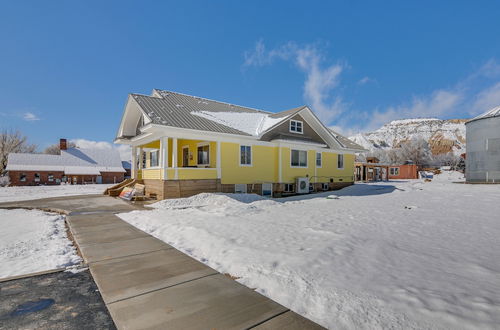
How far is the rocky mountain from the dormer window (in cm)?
10856

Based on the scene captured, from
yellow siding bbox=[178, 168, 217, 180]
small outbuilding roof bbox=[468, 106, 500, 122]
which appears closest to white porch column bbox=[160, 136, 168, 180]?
yellow siding bbox=[178, 168, 217, 180]

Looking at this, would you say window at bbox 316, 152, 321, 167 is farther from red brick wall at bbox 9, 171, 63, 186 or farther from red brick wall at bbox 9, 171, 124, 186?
red brick wall at bbox 9, 171, 63, 186

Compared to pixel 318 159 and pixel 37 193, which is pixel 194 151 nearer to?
pixel 318 159

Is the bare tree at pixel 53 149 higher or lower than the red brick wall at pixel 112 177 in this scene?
higher

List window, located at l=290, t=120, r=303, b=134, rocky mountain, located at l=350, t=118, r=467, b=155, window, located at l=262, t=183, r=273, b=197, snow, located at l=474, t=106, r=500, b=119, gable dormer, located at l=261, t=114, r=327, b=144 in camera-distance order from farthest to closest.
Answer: rocky mountain, located at l=350, t=118, r=467, b=155
snow, located at l=474, t=106, r=500, b=119
window, located at l=290, t=120, r=303, b=134
gable dormer, located at l=261, t=114, r=327, b=144
window, located at l=262, t=183, r=273, b=197

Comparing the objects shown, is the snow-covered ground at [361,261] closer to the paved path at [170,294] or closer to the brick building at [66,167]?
the paved path at [170,294]

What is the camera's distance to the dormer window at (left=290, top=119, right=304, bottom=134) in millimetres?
18156

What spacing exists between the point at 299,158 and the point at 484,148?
19464 mm

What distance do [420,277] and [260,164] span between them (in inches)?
501

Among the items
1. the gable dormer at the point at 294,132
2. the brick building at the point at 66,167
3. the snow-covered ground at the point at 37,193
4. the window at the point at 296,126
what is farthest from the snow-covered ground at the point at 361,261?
the brick building at the point at 66,167

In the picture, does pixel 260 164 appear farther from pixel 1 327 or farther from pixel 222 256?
pixel 1 327

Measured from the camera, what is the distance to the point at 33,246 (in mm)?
5379

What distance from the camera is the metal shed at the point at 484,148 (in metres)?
22.6

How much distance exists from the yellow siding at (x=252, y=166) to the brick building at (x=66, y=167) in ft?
120
